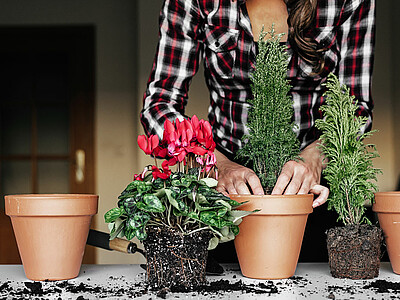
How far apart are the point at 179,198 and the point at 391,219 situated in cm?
43

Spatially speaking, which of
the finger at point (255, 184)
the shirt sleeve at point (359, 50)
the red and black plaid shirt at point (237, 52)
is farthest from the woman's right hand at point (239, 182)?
the shirt sleeve at point (359, 50)

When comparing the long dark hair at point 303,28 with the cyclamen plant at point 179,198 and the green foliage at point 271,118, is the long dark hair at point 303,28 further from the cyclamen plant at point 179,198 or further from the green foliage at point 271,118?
the cyclamen plant at point 179,198

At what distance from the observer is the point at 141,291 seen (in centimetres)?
84

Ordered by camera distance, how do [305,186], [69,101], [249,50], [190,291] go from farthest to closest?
[69,101] → [249,50] → [305,186] → [190,291]

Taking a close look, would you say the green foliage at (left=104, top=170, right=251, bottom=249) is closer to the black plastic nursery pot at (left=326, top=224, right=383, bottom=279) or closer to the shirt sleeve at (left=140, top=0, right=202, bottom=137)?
the black plastic nursery pot at (left=326, top=224, right=383, bottom=279)

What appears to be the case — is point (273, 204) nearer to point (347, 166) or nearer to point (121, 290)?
point (347, 166)

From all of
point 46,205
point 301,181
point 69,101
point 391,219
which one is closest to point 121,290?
point 46,205

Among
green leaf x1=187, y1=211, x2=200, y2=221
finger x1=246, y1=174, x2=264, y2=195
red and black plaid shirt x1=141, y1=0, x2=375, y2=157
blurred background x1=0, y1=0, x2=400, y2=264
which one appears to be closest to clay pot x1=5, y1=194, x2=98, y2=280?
green leaf x1=187, y1=211, x2=200, y2=221

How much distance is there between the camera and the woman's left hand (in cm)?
98

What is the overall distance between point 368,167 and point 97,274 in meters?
0.62

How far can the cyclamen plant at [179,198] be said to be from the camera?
86 cm

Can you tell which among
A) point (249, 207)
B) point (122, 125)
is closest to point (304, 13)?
point (249, 207)

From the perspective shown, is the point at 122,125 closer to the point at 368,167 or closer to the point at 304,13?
the point at 304,13

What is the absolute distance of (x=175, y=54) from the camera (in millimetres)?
1552
